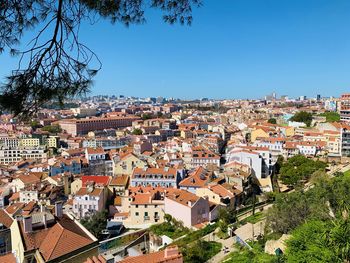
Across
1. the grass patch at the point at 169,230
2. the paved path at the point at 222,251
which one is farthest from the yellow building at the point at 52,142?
the paved path at the point at 222,251

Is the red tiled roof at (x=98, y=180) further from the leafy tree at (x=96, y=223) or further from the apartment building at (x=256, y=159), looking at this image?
the apartment building at (x=256, y=159)

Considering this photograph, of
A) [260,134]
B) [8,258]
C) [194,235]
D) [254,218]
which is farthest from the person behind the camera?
[260,134]

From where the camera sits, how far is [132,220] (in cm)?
1688

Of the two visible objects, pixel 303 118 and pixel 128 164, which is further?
pixel 303 118

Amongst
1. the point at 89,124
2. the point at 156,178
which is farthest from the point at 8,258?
the point at 89,124

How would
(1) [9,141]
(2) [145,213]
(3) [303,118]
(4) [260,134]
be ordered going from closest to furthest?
(2) [145,213] → (4) [260,134] → (1) [9,141] → (3) [303,118]

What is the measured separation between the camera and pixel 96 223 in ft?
53.0

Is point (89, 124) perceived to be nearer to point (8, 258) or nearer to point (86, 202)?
point (86, 202)

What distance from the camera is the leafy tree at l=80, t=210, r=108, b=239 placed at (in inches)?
622

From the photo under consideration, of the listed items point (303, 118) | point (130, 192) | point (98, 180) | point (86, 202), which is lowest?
point (86, 202)

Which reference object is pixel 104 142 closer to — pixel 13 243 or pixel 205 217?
pixel 205 217

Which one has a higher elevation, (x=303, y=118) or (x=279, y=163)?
(x=303, y=118)

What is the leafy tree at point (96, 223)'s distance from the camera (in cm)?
1580

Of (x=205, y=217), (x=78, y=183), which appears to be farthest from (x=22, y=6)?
(x=78, y=183)
